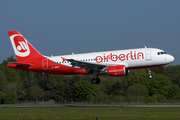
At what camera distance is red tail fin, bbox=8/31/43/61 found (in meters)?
47.7

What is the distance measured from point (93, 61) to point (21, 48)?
1276cm

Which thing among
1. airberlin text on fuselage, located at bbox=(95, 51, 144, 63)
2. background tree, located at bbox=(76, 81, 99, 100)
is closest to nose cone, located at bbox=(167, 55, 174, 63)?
airberlin text on fuselage, located at bbox=(95, 51, 144, 63)

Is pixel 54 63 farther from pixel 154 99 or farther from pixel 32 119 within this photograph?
pixel 154 99

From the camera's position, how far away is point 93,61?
143 ft

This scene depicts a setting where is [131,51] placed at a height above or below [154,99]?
above

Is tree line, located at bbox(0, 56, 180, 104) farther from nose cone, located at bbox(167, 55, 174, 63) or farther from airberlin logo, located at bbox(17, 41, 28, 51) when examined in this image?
nose cone, located at bbox(167, 55, 174, 63)

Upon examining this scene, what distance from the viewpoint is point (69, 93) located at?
88.8 m

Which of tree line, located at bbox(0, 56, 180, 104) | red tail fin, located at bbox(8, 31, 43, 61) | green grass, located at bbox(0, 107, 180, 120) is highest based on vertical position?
red tail fin, located at bbox(8, 31, 43, 61)

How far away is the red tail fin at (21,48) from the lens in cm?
4772

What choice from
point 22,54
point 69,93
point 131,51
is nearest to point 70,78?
point 69,93

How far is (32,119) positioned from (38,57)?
19.3m

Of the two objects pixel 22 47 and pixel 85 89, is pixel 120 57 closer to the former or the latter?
pixel 22 47

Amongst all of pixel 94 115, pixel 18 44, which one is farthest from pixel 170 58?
pixel 18 44

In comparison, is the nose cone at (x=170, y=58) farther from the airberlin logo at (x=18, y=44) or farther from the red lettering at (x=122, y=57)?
the airberlin logo at (x=18, y=44)
